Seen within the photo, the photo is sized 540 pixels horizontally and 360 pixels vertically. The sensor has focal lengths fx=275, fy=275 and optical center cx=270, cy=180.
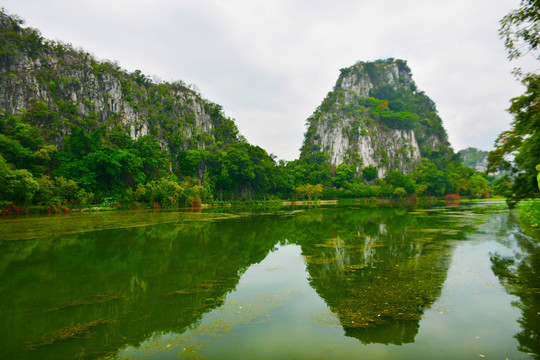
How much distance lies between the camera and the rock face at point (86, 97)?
48.1 m

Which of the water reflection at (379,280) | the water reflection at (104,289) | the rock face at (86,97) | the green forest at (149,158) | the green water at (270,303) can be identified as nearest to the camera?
the green water at (270,303)

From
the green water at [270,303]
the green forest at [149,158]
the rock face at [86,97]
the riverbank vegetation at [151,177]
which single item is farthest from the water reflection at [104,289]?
the rock face at [86,97]

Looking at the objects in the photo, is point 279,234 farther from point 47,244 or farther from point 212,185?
point 212,185

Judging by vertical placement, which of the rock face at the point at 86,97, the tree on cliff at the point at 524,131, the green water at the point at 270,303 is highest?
the rock face at the point at 86,97

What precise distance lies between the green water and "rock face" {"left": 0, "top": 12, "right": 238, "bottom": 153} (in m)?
51.2

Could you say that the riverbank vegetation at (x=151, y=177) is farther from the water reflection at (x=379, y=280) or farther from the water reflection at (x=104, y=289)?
the water reflection at (x=379, y=280)

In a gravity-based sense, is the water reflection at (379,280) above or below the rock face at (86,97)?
below

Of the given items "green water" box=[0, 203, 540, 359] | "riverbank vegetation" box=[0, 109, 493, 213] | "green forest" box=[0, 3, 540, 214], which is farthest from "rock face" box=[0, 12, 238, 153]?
"green water" box=[0, 203, 540, 359]

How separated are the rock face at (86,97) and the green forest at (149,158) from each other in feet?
0.79

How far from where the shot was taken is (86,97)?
58250 millimetres

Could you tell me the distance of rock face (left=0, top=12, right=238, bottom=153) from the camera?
48062 millimetres

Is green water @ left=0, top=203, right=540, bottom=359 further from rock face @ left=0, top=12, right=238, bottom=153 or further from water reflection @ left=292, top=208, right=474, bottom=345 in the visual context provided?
rock face @ left=0, top=12, right=238, bottom=153

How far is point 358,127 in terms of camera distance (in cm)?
10056

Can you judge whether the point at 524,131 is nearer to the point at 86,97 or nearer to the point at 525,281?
the point at 525,281
